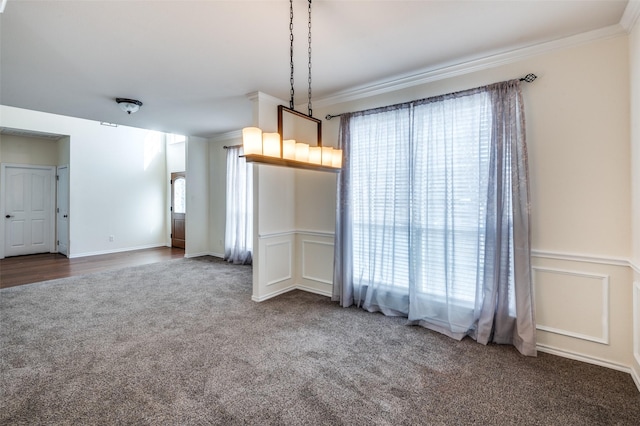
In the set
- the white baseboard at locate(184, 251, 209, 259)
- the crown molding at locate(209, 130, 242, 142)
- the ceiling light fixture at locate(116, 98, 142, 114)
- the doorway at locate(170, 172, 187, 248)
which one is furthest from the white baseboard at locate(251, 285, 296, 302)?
the doorway at locate(170, 172, 187, 248)

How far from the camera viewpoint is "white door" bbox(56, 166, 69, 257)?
22.4ft

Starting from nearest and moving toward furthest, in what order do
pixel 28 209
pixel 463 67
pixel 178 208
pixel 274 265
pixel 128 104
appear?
pixel 463 67
pixel 128 104
pixel 274 265
pixel 28 209
pixel 178 208

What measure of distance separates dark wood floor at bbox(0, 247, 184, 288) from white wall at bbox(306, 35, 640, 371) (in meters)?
6.87

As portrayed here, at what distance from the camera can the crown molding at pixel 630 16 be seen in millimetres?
2062

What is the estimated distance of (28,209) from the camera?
6996 mm

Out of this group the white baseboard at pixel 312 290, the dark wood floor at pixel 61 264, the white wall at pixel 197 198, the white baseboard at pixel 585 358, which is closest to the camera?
the white baseboard at pixel 585 358

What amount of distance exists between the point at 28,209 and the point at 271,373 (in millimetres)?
8168

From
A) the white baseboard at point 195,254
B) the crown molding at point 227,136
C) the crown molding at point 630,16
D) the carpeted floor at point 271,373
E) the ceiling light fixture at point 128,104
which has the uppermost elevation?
the crown molding at point 227,136

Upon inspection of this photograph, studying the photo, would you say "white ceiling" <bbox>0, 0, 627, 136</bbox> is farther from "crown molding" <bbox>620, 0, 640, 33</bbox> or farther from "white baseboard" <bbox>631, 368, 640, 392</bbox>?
"white baseboard" <bbox>631, 368, 640, 392</bbox>

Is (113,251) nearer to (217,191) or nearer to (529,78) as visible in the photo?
(217,191)

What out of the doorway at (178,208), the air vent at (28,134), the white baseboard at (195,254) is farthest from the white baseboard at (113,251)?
the air vent at (28,134)

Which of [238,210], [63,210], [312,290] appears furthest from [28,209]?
[312,290]

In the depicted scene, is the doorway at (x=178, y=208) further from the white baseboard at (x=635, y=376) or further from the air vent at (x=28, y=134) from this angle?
the white baseboard at (x=635, y=376)

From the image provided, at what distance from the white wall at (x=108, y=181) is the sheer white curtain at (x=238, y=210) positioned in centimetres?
328
